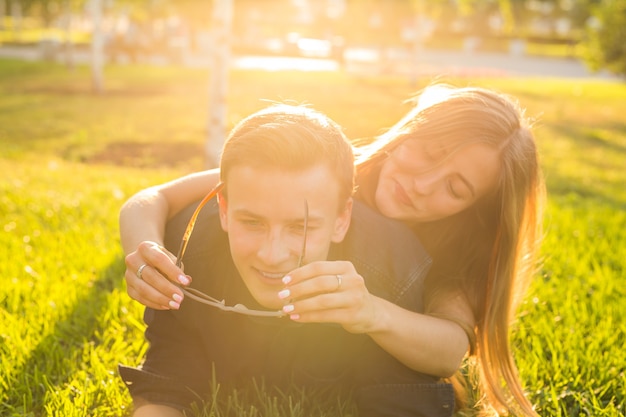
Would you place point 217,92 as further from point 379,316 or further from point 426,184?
point 379,316

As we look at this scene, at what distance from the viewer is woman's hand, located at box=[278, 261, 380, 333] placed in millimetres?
1942

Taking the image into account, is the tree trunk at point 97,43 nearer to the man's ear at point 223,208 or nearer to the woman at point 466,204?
the woman at point 466,204

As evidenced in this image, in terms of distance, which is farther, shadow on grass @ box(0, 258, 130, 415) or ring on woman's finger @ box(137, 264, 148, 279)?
shadow on grass @ box(0, 258, 130, 415)

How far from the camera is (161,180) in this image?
22.8 ft

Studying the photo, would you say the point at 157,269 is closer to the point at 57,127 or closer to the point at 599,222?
the point at 599,222

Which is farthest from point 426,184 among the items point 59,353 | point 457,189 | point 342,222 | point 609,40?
point 609,40

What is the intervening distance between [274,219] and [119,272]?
2323 millimetres

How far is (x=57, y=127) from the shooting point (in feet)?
37.2

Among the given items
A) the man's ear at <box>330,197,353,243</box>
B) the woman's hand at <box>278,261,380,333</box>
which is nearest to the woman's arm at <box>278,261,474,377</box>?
the woman's hand at <box>278,261,380,333</box>

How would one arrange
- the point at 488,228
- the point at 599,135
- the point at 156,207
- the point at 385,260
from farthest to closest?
1. the point at 599,135
2. the point at 488,228
3. the point at 156,207
4. the point at 385,260

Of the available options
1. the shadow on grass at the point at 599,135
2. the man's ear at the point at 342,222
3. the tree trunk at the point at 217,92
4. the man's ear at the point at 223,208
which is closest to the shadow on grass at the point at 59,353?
the man's ear at the point at 223,208

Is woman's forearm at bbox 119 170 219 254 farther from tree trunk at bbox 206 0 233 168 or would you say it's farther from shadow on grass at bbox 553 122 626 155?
shadow on grass at bbox 553 122 626 155

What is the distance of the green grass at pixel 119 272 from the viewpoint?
2.84 meters

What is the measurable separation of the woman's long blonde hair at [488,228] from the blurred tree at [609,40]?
13.2 metres
